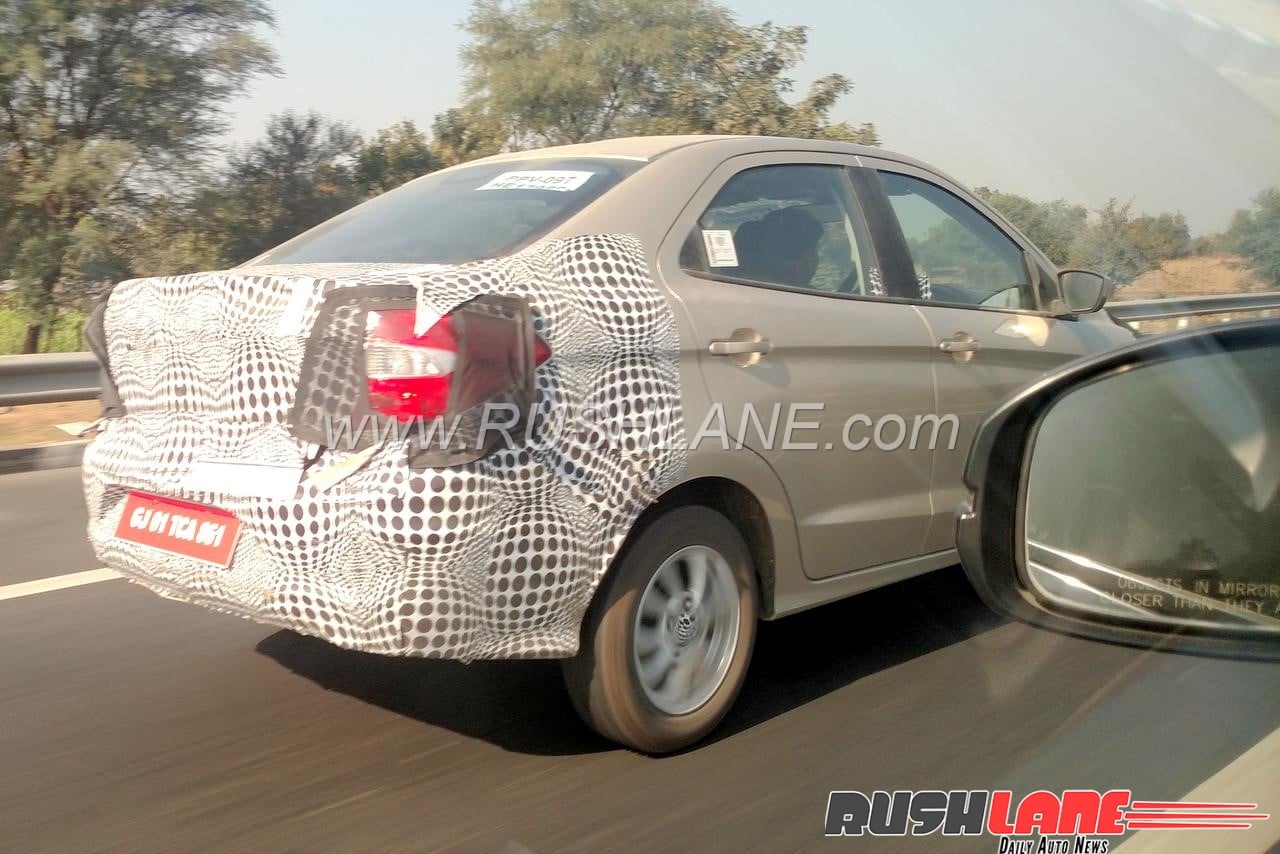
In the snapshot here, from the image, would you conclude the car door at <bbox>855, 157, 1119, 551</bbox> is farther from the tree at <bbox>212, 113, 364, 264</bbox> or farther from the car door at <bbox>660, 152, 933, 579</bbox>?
the tree at <bbox>212, 113, 364, 264</bbox>

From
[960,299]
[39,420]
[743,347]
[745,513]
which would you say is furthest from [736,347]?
[39,420]

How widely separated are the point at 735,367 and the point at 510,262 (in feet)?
2.47

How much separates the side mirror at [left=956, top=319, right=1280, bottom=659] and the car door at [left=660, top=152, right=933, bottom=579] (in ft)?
4.35

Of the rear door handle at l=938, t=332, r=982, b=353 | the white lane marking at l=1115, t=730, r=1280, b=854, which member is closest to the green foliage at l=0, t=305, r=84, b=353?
the rear door handle at l=938, t=332, r=982, b=353

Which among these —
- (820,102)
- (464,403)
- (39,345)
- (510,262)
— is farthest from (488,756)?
(820,102)

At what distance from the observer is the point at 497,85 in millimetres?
24219

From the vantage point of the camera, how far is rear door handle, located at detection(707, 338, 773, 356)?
12.1 ft

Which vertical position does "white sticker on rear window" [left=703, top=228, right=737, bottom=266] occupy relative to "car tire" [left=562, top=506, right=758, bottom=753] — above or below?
above

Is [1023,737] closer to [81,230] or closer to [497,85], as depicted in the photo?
[81,230]

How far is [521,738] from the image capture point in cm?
372

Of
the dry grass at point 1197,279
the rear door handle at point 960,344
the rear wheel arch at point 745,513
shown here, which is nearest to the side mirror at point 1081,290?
the rear door handle at point 960,344

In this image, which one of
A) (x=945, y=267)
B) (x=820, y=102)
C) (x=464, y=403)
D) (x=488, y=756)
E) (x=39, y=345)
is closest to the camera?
(x=464, y=403)

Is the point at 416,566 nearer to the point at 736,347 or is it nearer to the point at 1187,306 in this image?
the point at 736,347

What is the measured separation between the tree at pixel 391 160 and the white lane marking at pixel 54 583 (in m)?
15.8
